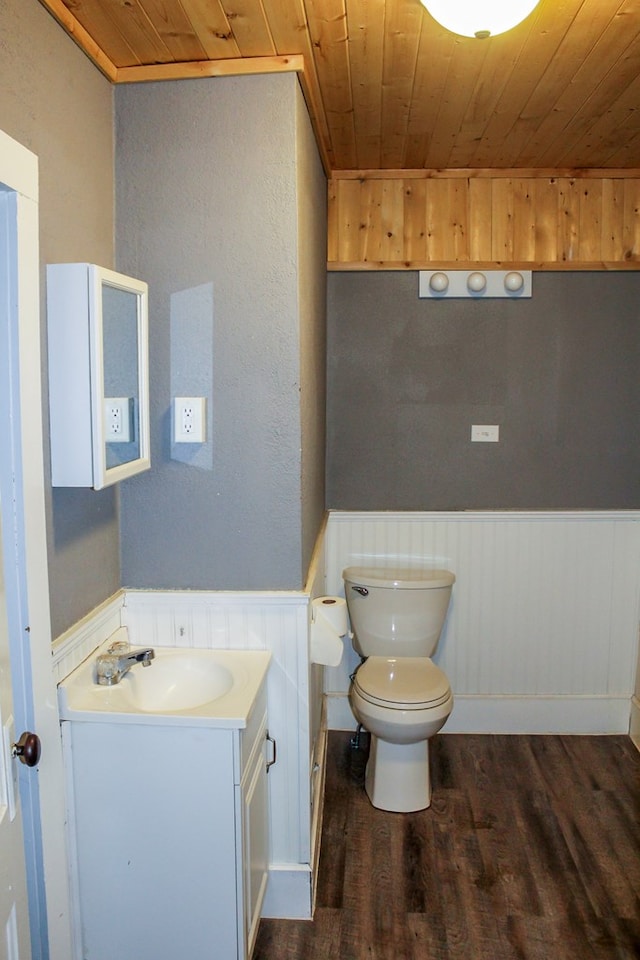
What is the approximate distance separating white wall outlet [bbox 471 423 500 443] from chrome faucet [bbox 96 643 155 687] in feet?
5.92

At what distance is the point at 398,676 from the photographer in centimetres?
A: 272

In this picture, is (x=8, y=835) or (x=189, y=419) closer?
(x=8, y=835)

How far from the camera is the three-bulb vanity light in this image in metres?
2.99

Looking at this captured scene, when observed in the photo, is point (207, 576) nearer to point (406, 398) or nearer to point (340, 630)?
point (340, 630)

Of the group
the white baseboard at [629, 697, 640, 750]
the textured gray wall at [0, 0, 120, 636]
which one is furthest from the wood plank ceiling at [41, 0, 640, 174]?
the white baseboard at [629, 697, 640, 750]

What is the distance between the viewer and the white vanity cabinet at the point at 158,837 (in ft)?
5.30

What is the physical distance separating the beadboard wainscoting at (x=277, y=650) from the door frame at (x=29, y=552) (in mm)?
588

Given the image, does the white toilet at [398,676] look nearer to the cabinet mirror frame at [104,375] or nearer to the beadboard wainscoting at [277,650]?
the beadboard wainscoting at [277,650]

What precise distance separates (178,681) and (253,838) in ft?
1.44

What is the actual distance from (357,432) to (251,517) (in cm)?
119

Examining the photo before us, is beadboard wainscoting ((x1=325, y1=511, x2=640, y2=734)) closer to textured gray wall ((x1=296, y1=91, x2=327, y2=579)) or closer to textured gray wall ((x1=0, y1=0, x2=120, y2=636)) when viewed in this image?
textured gray wall ((x1=296, y1=91, x2=327, y2=579))

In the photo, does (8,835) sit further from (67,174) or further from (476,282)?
(476,282)

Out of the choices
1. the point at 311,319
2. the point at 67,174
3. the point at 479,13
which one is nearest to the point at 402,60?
the point at 479,13

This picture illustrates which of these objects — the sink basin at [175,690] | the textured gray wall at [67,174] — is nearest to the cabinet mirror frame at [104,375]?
the textured gray wall at [67,174]
